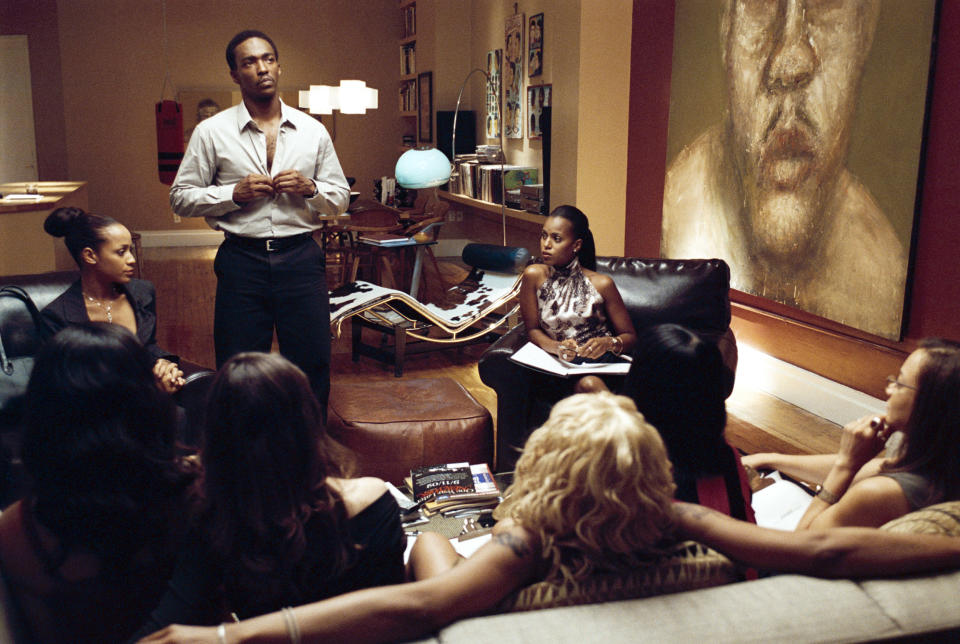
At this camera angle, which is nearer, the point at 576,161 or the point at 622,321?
the point at 622,321

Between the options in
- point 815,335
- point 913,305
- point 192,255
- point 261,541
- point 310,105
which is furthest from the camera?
point 192,255

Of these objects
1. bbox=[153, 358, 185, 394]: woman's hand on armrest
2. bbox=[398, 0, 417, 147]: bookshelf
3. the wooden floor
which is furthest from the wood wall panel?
bbox=[398, 0, 417, 147]: bookshelf

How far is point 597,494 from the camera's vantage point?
113cm

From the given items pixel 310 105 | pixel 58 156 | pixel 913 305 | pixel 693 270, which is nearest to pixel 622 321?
pixel 693 270

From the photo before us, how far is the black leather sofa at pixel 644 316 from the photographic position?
307cm

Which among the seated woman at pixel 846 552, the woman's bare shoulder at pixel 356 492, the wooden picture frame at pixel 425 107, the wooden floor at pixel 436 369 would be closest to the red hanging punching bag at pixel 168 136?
the wooden floor at pixel 436 369

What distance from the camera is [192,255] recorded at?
9633 millimetres

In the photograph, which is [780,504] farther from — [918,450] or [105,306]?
[105,306]

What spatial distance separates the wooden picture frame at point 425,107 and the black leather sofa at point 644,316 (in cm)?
593

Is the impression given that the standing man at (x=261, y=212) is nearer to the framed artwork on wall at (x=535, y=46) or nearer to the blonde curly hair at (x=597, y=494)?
the blonde curly hair at (x=597, y=494)

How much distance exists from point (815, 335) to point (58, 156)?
9.29m

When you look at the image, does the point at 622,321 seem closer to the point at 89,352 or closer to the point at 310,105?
the point at 89,352

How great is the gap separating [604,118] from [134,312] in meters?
3.63

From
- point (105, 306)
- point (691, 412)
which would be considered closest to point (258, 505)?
point (691, 412)
